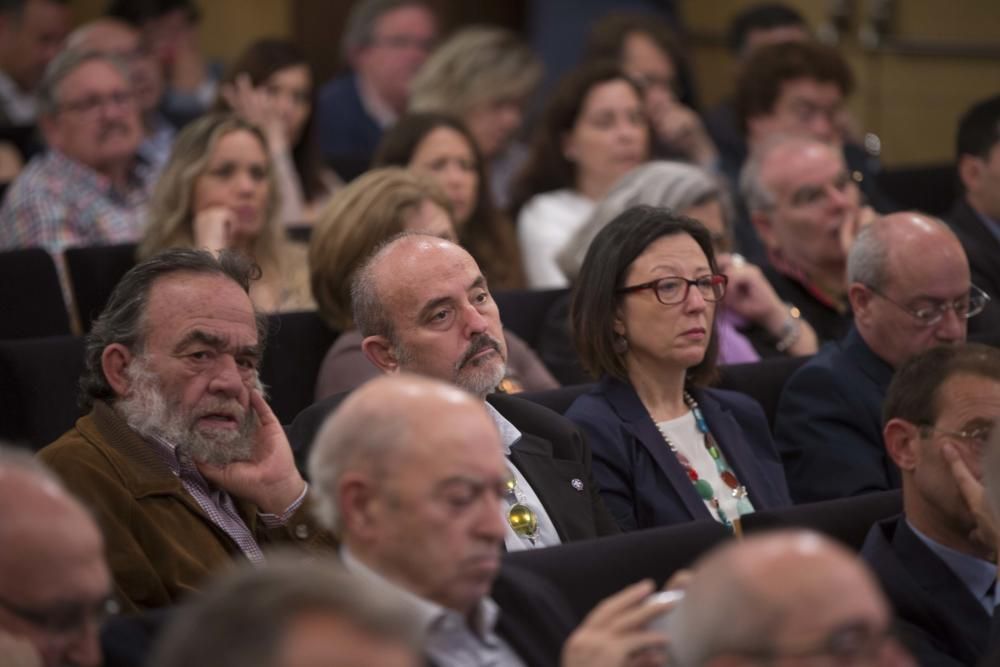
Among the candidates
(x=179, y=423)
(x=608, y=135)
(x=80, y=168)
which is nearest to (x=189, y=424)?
(x=179, y=423)

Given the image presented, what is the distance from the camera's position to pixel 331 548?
2641mm

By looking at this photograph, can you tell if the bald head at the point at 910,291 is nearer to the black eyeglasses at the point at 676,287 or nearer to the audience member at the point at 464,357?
the black eyeglasses at the point at 676,287

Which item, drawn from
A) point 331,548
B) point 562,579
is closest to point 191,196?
point 331,548

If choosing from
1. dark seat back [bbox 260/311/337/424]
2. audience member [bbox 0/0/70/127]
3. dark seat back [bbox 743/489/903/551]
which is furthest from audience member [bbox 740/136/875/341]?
audience member [bbox 0/0/70/127]

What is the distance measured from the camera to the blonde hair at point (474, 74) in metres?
5.95

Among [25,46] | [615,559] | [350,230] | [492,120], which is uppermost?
[25,46]

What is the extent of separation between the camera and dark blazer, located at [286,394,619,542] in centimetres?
286

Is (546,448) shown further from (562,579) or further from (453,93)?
(453,93)

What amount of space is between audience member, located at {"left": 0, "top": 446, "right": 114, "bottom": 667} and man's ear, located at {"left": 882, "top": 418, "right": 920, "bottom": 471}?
1.48 meters

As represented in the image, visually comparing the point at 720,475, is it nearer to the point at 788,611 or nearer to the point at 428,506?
the point at 428,506

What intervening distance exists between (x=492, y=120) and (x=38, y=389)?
2.90m

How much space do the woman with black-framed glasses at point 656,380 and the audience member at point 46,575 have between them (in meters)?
1.46

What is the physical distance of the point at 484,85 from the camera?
5941 mm

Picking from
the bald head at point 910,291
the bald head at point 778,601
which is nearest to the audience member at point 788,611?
the bald head at point 778,601
